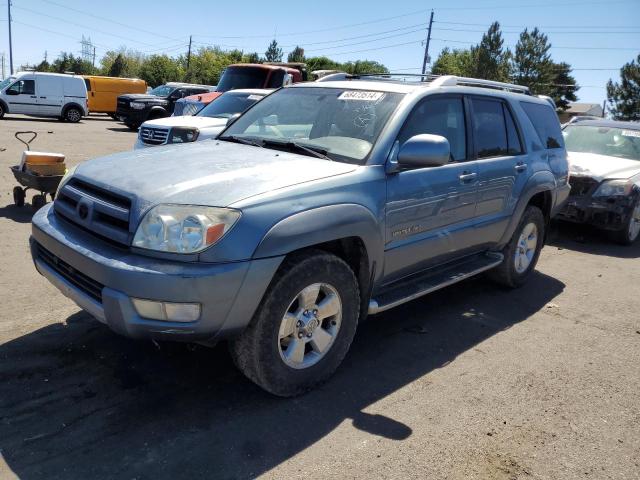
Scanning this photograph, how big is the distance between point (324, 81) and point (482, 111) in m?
1.38

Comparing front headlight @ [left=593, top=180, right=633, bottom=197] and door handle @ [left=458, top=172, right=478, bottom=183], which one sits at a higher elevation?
door handle @ [left=458, top=172, right=478, bottom=183]

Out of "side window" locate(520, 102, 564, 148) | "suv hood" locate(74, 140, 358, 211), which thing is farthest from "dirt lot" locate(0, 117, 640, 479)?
"side window" locate(520, 102, 564, 148)

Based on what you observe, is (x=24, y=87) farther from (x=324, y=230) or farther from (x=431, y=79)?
(x=324, y=230)

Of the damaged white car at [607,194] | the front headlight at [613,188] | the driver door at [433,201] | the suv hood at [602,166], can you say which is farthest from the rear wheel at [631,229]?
the driver door at [433,201]

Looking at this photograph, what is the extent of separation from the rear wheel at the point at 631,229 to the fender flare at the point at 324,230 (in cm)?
573

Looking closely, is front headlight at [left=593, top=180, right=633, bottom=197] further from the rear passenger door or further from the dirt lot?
the dirt lot

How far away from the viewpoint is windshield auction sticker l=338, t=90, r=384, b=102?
3.96m

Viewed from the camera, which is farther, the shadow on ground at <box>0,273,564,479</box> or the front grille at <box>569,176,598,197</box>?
the front grille at <box>569,176,598,197</box>

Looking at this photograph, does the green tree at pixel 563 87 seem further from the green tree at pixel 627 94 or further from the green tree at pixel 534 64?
the green tree at pixel 627 94

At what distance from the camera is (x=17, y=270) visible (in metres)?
4.89

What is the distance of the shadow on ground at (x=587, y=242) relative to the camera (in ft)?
24.9

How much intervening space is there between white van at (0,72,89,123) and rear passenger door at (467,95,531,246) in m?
23.4

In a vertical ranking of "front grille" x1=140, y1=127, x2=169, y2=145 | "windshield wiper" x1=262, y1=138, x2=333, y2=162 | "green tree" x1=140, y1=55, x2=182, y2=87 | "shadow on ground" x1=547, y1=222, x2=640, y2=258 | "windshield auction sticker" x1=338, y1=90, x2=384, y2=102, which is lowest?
"shadow on ground" x1=547, y1=222, x2=640, y2=258

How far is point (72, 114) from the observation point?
2420cm
